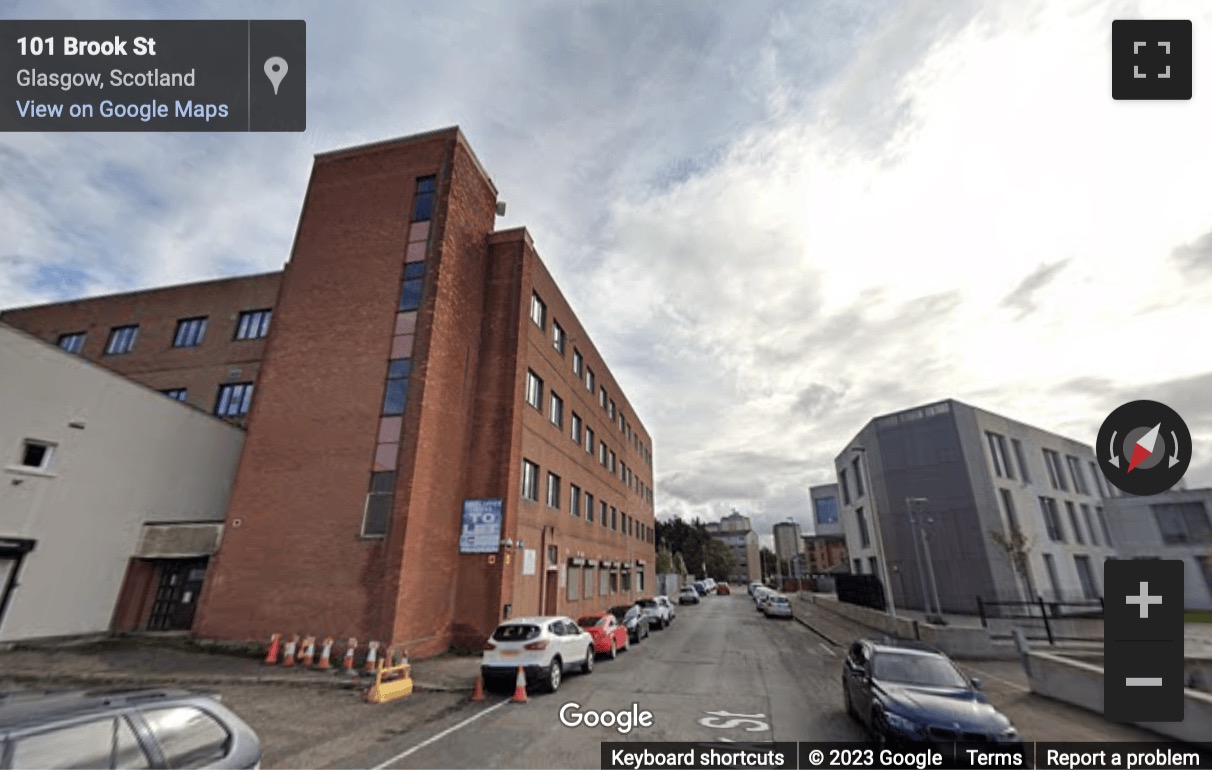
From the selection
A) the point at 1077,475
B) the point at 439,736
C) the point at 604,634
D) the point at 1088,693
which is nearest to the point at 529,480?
the point at 604,634

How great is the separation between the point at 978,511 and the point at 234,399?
150 feet

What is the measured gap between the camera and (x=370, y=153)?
2295cm

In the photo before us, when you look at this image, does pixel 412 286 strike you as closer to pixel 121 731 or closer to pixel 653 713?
pixel 653 713

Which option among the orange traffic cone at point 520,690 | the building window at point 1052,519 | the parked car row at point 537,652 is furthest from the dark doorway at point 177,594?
the building window at point 1052,519

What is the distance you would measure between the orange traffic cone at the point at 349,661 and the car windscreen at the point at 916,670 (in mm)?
12851

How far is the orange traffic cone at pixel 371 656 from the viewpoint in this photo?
46.9 ft

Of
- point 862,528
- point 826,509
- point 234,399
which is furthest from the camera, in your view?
point 826,509

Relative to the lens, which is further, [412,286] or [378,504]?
[412,286]

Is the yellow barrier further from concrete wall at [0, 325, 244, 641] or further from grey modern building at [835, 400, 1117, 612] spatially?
grey modern building at [835, 400, 1117, 612]

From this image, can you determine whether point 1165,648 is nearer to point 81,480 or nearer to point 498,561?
point 498,561

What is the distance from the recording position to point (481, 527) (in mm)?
20469

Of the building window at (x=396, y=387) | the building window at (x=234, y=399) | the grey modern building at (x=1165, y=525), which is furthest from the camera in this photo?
the grey modern building at (x=1165, y=525)

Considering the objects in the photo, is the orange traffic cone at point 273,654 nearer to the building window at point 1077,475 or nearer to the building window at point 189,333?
the building window at point 189,333

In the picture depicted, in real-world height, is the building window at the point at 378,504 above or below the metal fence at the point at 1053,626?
above
